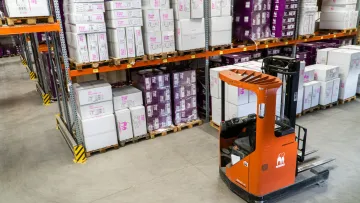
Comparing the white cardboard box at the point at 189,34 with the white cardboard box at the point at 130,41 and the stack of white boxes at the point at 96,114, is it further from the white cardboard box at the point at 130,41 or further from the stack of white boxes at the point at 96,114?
the stack of white boxes at the point at 96,114

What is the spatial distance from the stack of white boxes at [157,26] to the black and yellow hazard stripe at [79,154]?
2238mm

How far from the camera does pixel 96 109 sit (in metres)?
5.41

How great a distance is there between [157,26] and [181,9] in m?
0.64

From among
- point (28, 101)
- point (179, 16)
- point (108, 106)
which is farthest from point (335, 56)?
point (28, 101)

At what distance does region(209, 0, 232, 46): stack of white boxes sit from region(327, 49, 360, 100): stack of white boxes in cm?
313

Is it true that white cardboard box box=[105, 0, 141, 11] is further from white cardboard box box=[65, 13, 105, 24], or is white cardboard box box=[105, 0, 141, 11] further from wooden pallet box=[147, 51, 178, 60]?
wooden pallet box=[147, 51, 178, 60]

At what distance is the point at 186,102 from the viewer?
6527 mm

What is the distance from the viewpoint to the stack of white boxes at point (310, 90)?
6.97 metres

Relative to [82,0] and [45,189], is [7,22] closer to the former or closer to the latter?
[82,0]

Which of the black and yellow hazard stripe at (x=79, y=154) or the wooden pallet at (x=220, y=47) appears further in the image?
the wooden pallet at (x=220, y=47)

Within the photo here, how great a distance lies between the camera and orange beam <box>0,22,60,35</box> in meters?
4.20

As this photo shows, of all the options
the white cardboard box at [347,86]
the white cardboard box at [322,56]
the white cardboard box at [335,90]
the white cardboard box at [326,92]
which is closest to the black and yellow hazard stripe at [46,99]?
the white cardboard box at [326,92]

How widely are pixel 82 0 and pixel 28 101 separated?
19.4 feet

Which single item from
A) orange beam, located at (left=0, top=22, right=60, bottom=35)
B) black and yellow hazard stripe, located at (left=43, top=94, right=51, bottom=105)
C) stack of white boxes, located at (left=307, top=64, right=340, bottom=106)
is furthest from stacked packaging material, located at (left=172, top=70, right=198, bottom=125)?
black and yellow hazard stripe, located at (left=43, top=94, right=51, bottom=105)
